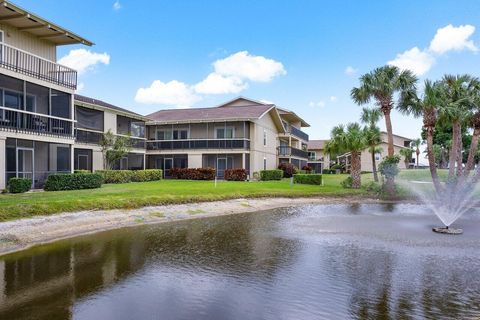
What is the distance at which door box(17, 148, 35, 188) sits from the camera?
2386 centimetres

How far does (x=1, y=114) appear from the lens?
71.3 feet

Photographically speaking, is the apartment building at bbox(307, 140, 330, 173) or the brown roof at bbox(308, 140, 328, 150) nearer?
the apartment building at bbox(307, 140, 330, 173)

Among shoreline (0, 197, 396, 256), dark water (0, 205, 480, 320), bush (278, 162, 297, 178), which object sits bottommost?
dark water (0, 205, 480, 320)

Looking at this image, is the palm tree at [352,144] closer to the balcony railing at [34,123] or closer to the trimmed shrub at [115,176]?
the trimmed shrub at [115,176]

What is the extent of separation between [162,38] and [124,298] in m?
26.4

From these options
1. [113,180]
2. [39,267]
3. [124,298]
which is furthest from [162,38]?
[124,298]

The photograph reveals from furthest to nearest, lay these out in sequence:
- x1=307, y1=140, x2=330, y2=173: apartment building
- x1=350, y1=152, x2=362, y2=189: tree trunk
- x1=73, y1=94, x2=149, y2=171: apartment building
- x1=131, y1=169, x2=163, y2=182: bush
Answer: x1=307, y1=140, x2=330, y2=173: apartment building
x1=131, y1=169, x2=163, y2=182: bush
x1=350, y1=152, x2=362, y2=189: tree trunk
x1=73, y1=94, x2=149, y2=171: apartment building

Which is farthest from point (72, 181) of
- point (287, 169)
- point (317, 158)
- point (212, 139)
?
point (317, 158)

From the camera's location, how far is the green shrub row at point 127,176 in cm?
3206

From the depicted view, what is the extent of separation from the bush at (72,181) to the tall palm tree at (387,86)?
2165cm

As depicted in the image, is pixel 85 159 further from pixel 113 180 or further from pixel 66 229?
pixel 66 229

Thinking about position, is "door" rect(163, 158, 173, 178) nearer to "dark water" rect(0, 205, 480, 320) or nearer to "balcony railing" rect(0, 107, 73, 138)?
"balcony railing" rect(0, 107, 73, 138)

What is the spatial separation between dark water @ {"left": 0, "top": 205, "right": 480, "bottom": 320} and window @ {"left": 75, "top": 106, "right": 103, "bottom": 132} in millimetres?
20072

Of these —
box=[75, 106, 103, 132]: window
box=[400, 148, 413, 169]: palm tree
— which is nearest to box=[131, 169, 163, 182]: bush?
box=[75, 106, 103, 132]: window
